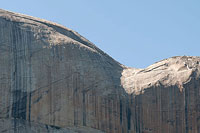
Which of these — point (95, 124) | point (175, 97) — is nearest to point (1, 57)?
point (95, 124)

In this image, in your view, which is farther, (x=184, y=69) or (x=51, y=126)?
(x=184, y=69)

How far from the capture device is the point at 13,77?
3891 centimetres

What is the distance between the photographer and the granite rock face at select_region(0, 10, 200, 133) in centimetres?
3894

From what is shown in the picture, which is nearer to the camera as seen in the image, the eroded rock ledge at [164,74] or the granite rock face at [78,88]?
the granite rock face at [78,88]

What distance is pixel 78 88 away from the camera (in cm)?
4038

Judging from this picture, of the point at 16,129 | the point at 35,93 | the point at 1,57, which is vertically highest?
the point at 1,57

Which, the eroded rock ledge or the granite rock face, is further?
the eroded rock ledge

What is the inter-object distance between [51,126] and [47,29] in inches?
287

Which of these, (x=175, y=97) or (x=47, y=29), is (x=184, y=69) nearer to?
(x=175, y=97)

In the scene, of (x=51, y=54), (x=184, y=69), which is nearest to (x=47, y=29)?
(x=51, y=54)

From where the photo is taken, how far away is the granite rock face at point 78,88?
3894 cm

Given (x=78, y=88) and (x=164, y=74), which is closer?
(x=78, y=88)

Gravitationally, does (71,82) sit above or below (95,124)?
above

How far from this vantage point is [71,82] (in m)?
40.3
